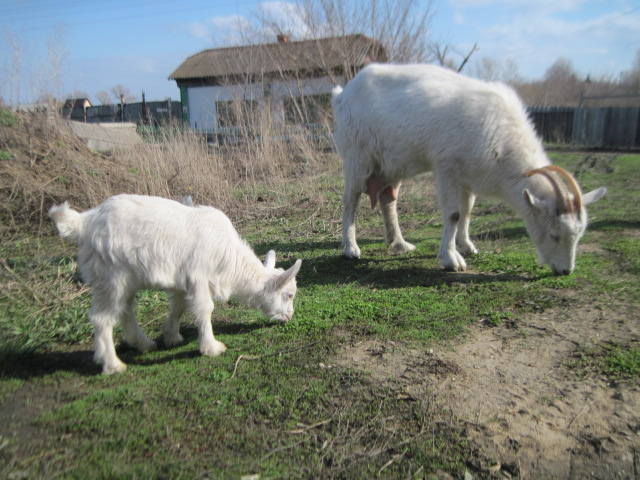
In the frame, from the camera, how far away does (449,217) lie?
555 cm

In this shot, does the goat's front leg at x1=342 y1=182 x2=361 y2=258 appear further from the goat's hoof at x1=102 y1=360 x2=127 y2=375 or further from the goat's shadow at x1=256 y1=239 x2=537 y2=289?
the goat's hoof at x1=102 y1=360 x2=127 y2=375

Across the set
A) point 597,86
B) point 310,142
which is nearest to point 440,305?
point 310,142

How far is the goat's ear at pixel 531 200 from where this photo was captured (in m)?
4.78

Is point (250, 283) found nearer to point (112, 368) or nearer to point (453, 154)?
point (112, 368)

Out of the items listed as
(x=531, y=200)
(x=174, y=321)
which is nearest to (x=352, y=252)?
(x=531, y=200)

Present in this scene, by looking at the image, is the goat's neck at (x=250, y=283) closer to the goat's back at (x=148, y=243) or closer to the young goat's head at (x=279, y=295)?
the young goat's head at (x=279, y=295)

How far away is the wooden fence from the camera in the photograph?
22.1m

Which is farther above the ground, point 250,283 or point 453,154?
point 453,154

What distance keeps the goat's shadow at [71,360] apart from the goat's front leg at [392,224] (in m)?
3.32

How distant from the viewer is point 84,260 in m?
3.46

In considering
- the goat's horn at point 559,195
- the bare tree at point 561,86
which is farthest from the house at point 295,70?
the bare tree at point 561,86

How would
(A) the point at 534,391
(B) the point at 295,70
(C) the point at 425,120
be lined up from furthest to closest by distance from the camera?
(B) the point at 295,70, (C) the point at 425,120, (A) the point at 534,391

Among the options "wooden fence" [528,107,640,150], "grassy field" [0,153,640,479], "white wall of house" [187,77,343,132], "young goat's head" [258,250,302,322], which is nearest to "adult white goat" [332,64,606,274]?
"grassy field" [0,153,640,479]

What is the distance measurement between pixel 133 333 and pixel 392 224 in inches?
151
